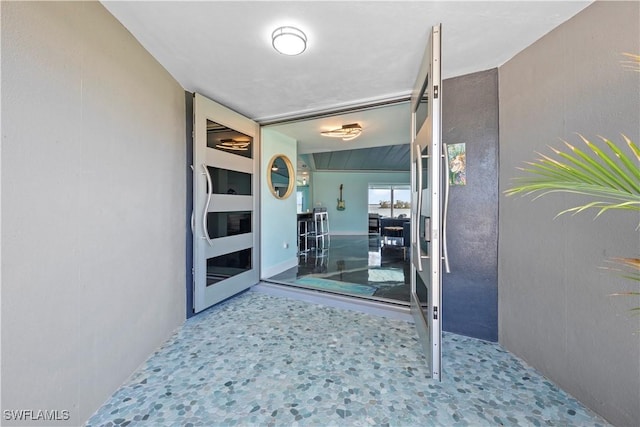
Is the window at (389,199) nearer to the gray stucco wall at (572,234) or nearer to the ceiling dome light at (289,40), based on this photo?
the gray stucco wall at (572,234)

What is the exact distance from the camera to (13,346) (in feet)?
3.19

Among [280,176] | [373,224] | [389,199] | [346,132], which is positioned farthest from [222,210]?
[389,199]

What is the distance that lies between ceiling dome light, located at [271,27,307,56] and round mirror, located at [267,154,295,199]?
91.4 inches

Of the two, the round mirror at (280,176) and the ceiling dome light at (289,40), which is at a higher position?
the ceiling dome light at (289,40)

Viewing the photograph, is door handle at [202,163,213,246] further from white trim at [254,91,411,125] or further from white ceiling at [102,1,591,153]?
white trim at [254,91,411,125]

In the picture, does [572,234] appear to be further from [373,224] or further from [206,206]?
[373,224]

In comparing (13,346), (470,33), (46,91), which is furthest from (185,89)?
(470,33)

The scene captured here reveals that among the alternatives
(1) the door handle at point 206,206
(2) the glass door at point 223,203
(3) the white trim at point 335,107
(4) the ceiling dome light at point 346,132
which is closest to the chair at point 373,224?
(4) the ceiling dome light at point 346,132

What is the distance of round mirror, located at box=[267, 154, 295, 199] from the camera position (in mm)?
4051

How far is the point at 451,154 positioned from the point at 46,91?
99.8 inches

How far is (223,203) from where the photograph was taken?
9.07 ft

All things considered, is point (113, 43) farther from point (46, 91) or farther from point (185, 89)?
point (185, 89)

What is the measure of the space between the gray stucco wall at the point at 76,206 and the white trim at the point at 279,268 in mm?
1791

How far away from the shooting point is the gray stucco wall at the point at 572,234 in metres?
1.27
